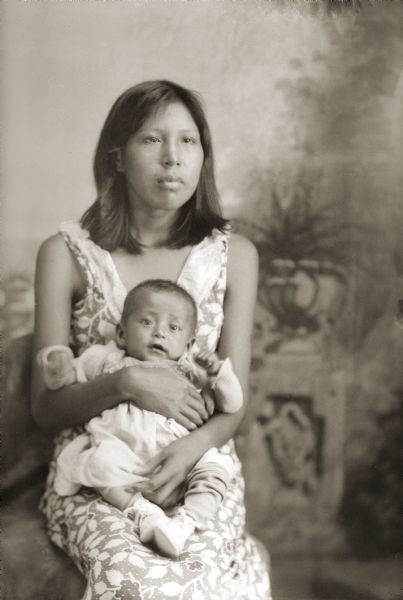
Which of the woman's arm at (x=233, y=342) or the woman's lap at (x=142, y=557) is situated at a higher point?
the woman's arm at (x=233, y=342)

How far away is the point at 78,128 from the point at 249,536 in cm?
110

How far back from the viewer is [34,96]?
5.56 feet

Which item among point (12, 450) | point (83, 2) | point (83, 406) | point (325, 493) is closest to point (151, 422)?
point (83, 406)

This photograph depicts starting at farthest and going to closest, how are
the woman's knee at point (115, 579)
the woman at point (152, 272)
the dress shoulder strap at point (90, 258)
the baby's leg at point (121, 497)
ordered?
the dress shoulder strap at point (90, 258), the woman at point (152, 272), the baby's leg at point (121, 497), the woman's knee at point (115, 579)

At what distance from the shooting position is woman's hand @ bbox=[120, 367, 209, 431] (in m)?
1.54

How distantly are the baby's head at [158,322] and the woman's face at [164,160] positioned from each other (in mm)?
243

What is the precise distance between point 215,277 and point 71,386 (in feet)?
1.44

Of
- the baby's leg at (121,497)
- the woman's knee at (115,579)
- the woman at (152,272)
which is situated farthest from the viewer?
the woman at (152,272)

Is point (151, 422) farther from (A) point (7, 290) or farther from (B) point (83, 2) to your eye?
(B) point (83, 2)

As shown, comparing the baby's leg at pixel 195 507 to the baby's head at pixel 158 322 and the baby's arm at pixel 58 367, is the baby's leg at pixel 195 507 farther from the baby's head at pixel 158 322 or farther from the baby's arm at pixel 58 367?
the baby's arm at pixel 58 367

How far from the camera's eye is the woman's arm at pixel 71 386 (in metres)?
1.56

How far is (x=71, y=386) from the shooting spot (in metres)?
1.63

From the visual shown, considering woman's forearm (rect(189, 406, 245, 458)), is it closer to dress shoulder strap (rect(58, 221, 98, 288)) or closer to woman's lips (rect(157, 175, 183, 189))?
dress shoulder strap (rect(58, 221, 98, 288))

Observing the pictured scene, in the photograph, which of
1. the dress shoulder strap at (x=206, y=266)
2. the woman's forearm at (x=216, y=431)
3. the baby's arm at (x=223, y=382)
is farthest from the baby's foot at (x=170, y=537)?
the dress shoulder strap at (x=206, y=266)
